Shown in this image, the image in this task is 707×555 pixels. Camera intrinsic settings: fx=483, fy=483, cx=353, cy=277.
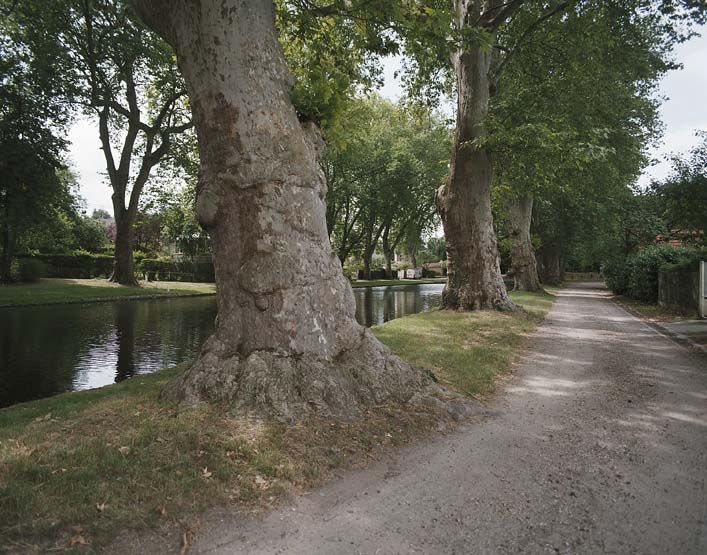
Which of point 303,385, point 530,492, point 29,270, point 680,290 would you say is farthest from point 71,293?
point 680,290

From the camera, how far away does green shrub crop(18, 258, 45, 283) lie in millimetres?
27547

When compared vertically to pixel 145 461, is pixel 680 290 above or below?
above

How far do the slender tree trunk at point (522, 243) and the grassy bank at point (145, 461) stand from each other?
22557 millimetres

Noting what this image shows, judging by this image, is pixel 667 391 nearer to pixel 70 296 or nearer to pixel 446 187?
pixel 446 187

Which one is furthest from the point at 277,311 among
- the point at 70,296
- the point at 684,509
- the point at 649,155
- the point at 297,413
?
the point at 649,155

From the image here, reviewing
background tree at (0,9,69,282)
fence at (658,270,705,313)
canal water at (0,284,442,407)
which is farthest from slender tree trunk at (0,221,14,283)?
fence at (658,270,705,313)

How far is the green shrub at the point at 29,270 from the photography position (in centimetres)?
2755

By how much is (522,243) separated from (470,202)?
42.0 ft

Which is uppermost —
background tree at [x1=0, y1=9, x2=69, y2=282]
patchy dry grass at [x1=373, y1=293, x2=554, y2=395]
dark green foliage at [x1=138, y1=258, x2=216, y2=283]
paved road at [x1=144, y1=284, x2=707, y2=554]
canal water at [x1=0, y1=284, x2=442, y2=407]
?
background tree at [x1=0, y1=9, x2=69, y2=282]

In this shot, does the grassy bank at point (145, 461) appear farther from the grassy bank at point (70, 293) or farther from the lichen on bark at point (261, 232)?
the grassy bank at point (70, 293)

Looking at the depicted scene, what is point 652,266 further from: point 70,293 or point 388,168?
point 70,293

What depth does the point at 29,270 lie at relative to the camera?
91.3ft

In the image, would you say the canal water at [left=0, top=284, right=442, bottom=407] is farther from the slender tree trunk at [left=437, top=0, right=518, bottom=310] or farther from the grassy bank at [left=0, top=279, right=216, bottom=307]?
the slender tree trunk at [left=437, top=0, right=518, bottom=310]

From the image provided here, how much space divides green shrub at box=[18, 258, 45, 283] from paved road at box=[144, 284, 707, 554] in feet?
98.2
